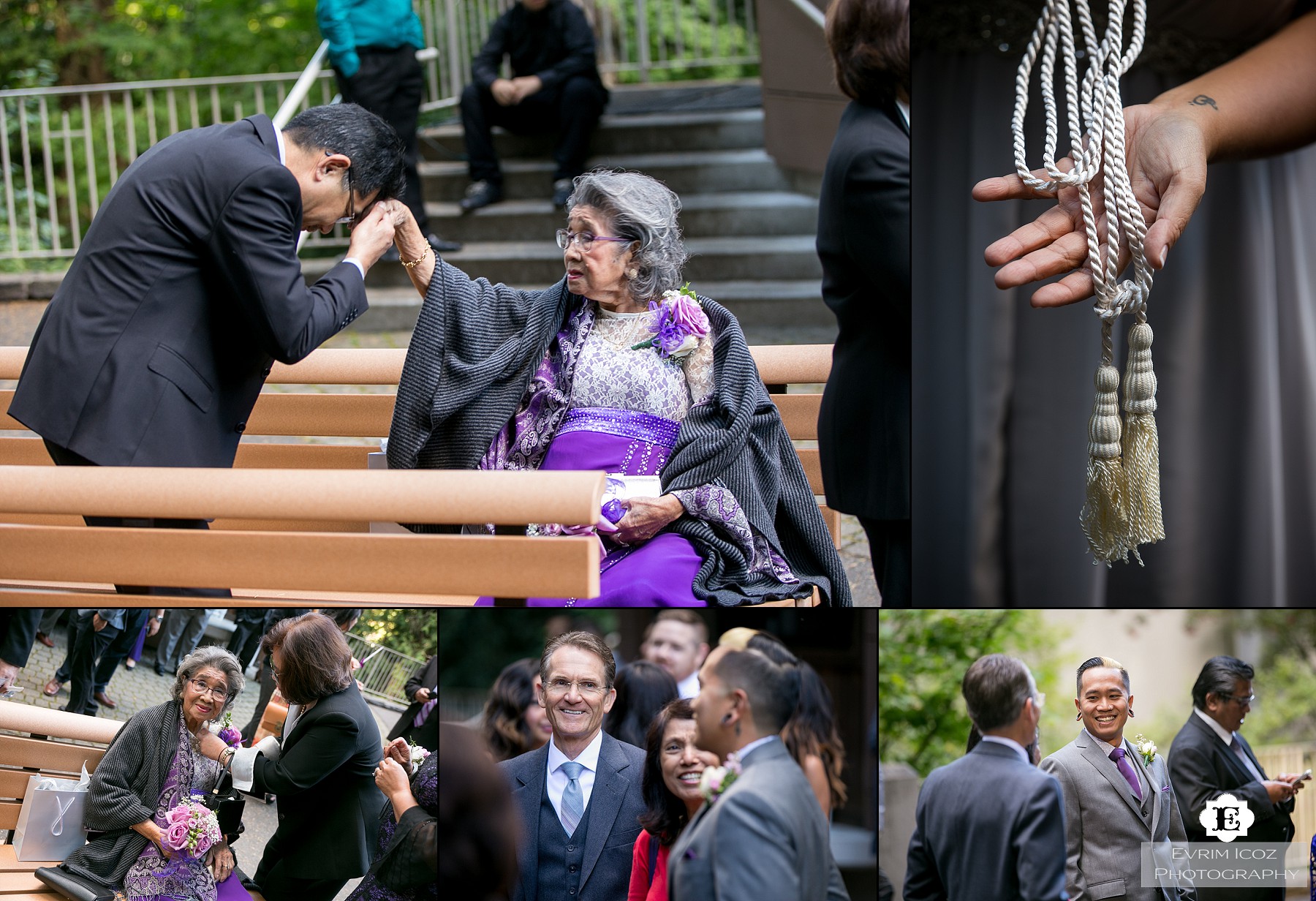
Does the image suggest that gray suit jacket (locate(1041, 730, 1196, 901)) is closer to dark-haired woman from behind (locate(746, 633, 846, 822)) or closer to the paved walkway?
dark-haired woman from behind (locate(746, 633, 846, 822))

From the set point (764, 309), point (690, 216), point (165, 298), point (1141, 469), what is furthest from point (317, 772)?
Result: point (690, 216)

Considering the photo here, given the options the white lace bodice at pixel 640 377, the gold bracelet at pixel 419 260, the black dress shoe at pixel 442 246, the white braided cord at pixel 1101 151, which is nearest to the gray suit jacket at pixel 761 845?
the white lace bodice at pixel 640 377

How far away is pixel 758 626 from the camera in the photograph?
2549 mm

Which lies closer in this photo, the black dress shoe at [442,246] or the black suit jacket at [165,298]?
the black suit jacket at [165,298]

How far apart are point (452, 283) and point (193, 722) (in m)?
1.21

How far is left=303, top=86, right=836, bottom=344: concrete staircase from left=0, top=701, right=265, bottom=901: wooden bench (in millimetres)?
3996

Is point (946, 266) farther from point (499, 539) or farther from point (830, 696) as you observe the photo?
point (499, 539)

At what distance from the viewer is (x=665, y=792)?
259 cm

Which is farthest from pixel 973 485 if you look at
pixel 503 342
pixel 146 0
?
pixel 146 0

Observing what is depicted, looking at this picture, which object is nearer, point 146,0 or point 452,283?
point 452,283

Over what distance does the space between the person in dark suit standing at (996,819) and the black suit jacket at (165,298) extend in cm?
164

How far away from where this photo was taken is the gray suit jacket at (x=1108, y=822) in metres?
2.55

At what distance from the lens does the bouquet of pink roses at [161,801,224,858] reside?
2.69 metres
